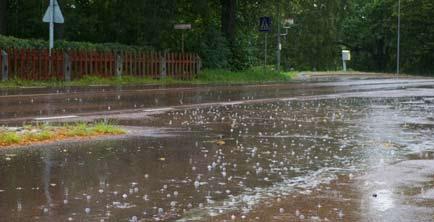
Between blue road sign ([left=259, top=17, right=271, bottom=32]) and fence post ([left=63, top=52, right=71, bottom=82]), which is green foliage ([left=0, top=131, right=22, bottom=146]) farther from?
blue road sign ([left=259, top=17, right=271, bottom=32])

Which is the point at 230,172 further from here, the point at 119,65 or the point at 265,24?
the point at 265,24

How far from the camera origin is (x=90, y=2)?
39.2 meters

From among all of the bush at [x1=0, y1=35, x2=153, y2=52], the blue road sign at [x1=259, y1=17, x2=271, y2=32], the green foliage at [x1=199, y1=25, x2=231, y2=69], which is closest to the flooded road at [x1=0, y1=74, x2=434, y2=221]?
the bush at [x1=0, y1=35, x2=153, y2=52]

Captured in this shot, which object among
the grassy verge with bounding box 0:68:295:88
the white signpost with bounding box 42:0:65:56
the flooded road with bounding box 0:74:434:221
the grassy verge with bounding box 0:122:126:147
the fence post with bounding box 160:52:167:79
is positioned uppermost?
the white signpost with bounding box 42:0:65:56

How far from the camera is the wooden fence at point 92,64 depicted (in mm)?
25875

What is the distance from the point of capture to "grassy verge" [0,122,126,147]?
10.2 m

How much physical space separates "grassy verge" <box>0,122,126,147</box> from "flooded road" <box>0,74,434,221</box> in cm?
51

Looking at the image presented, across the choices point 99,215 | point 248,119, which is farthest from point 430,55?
point 99,215

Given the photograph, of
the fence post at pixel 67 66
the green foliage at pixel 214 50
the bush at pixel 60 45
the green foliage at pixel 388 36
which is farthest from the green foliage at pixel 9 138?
the green foliage at pixel 388 36

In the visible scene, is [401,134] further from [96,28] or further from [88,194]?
[96,28]

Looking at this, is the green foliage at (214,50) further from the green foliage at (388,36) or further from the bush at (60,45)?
the green foliage at (388,36)

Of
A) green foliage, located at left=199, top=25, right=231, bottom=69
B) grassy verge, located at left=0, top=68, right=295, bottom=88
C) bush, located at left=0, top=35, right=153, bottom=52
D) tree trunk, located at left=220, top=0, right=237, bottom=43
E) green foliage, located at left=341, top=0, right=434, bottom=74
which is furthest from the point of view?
green foliage, located at left=341, top=0, right=434, bottom=74

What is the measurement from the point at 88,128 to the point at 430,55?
205 ft

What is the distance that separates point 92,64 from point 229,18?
Answer: 12.6 metres
